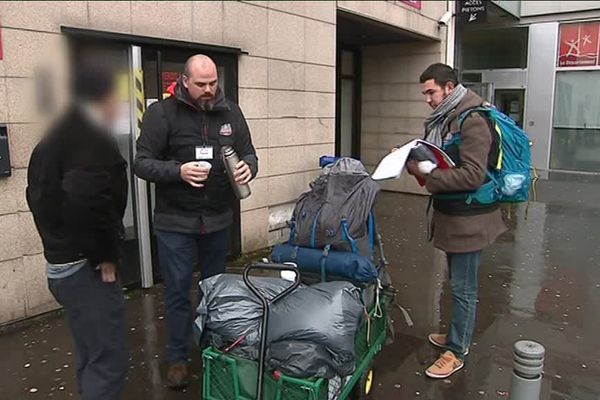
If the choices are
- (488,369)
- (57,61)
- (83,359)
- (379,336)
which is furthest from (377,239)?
(57,61)

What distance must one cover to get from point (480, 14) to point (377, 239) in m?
7.94

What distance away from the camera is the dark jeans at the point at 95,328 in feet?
7.20

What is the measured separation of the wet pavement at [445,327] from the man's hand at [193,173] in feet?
4.17

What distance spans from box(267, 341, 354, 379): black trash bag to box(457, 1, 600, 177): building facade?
11.1m

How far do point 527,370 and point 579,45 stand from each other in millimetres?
12659

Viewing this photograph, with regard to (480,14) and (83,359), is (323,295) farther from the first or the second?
(480,14)

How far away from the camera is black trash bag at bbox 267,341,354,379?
222 centimetres

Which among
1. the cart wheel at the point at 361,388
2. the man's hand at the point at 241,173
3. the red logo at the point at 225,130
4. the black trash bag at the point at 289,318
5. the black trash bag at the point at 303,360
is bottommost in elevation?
the cart wheel at the point at 361,388

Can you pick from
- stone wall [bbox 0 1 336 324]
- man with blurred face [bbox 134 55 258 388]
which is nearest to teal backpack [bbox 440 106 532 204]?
man with blurred face [bbox 134 55 258 388]

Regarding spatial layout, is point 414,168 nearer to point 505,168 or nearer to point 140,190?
point 505,168

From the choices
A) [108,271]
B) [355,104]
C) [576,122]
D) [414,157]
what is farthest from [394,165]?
[576,122]

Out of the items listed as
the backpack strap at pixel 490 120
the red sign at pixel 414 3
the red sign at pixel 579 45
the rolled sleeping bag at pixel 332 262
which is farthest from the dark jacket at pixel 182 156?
the red sign at pixel 579 45

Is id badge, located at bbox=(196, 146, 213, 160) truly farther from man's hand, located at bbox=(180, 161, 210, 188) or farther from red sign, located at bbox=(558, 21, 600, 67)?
red sign, located at bbox=(558, 21, 600, 67)

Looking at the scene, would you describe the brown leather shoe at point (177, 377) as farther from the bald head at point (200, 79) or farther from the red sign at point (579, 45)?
the red sign at point (579, 45)
